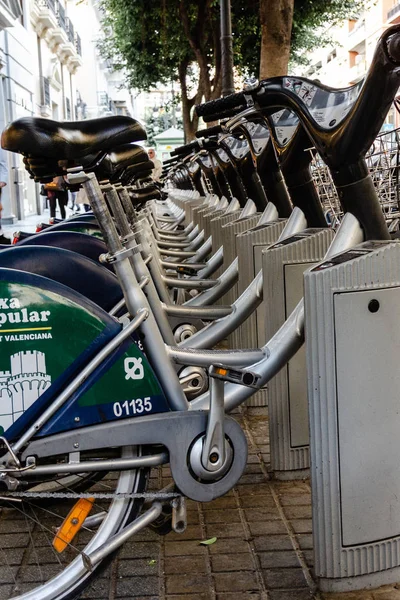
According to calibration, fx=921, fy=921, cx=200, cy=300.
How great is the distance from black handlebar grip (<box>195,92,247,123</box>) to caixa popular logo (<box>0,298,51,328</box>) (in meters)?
1.06

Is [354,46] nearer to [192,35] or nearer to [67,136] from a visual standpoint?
[192,35]

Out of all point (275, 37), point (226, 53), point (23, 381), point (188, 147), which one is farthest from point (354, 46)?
point (23, 381)

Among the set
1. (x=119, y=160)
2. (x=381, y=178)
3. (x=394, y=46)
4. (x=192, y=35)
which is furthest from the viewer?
(x=192, y=35)

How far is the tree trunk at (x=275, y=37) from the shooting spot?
468 inches

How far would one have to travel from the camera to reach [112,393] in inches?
105

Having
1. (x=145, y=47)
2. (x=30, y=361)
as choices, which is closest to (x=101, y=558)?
(x=30, y=361)

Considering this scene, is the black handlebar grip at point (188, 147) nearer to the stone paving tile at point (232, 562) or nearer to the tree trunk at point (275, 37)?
the stone paving tile at point (232, 562)

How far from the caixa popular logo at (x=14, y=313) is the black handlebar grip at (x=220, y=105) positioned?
1056mm

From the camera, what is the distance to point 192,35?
855 inches

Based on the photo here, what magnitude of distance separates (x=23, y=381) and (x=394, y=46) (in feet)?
4.56

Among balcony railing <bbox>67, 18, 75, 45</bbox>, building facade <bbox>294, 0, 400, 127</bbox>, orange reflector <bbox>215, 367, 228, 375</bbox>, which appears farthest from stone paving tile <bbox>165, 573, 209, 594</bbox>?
balcony railing <bbox>67, 18, 75, 45</bbox>

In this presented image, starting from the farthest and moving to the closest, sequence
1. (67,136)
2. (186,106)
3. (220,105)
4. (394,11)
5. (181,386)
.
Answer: (394,11), (186,106), (220,105), (67,136), (181,386)

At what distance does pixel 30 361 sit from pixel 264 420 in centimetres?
254

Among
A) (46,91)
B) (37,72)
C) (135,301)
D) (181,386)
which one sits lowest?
(181,386)
